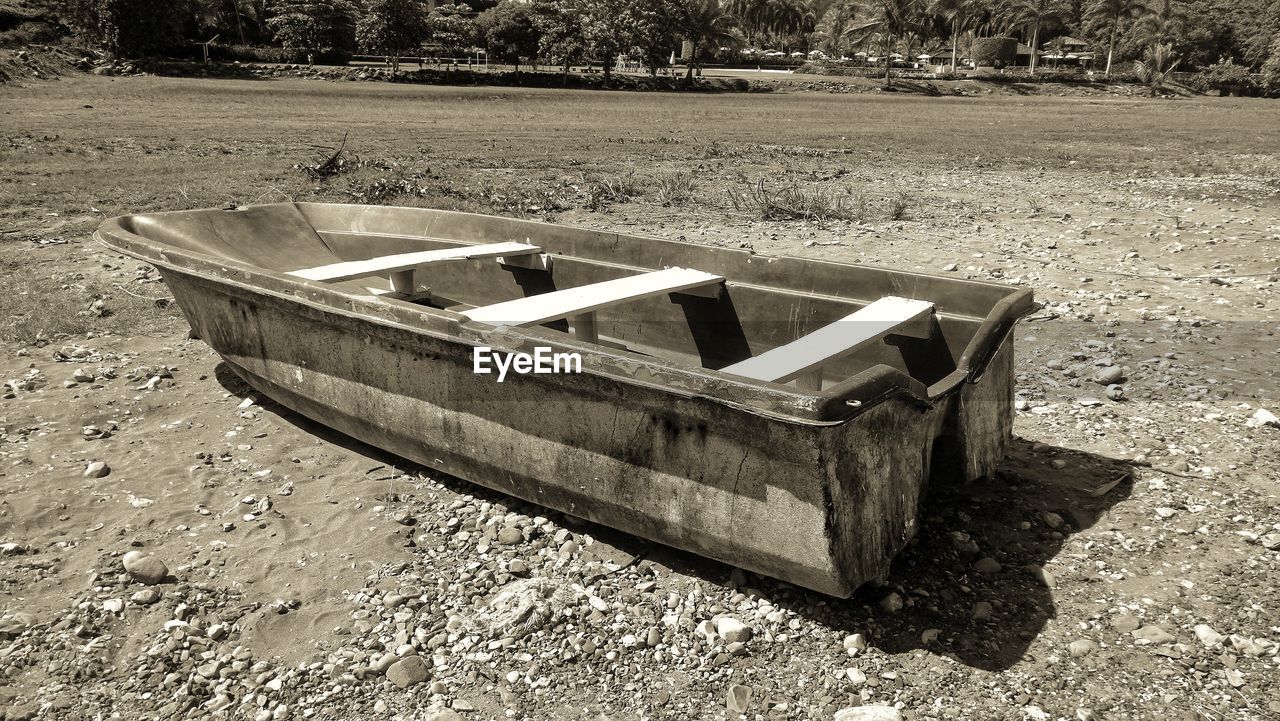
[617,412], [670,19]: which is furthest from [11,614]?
[670,19]

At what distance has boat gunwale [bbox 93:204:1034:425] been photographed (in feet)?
9.66

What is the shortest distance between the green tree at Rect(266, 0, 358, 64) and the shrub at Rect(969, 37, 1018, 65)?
43.4m

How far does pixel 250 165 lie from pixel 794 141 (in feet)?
38.3

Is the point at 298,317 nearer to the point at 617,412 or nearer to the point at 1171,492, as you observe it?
the point at 617,412

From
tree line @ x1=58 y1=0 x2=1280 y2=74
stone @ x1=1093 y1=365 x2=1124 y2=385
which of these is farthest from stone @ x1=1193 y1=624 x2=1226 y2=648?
tree line @ x1=58 y1=0 x2=1280 y2=74

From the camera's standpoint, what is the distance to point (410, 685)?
3146 mm

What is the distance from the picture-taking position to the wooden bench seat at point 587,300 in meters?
4.29

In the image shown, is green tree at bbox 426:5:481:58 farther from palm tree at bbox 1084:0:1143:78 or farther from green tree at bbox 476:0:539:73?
palm tree at bbox 1084:0:1143:78

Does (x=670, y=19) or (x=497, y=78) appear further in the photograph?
(x=670, y=19)

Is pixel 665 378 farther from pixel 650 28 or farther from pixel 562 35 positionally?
pixel 562 35

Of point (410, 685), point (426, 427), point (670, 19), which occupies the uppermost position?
point (670, 19)

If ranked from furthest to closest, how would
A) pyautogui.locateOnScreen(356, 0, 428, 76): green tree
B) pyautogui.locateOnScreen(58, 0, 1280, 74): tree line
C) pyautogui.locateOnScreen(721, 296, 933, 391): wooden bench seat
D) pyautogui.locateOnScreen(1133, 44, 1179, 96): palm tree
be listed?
1. pyautogui.locateOnScreen(1133, 44, 1179, 96): palm tree
2. pyautogui.locateOnScreen(58, 0, 1280, 74): tree line
3. pyautogui.locateOnScreen(356, 0, 428, 76): green tree
4. pyautogui.locateOnScreen(721, 296, 933, 391): wooden bench seat

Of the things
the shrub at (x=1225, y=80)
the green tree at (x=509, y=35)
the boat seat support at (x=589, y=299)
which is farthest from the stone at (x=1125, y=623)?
the shrub at (x=1225, y=80)

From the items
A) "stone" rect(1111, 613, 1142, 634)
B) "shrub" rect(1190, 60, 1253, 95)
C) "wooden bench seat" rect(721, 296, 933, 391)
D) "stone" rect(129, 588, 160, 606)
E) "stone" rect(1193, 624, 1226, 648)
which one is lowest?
"stone" rect(1111, 613, 1142, 634)
